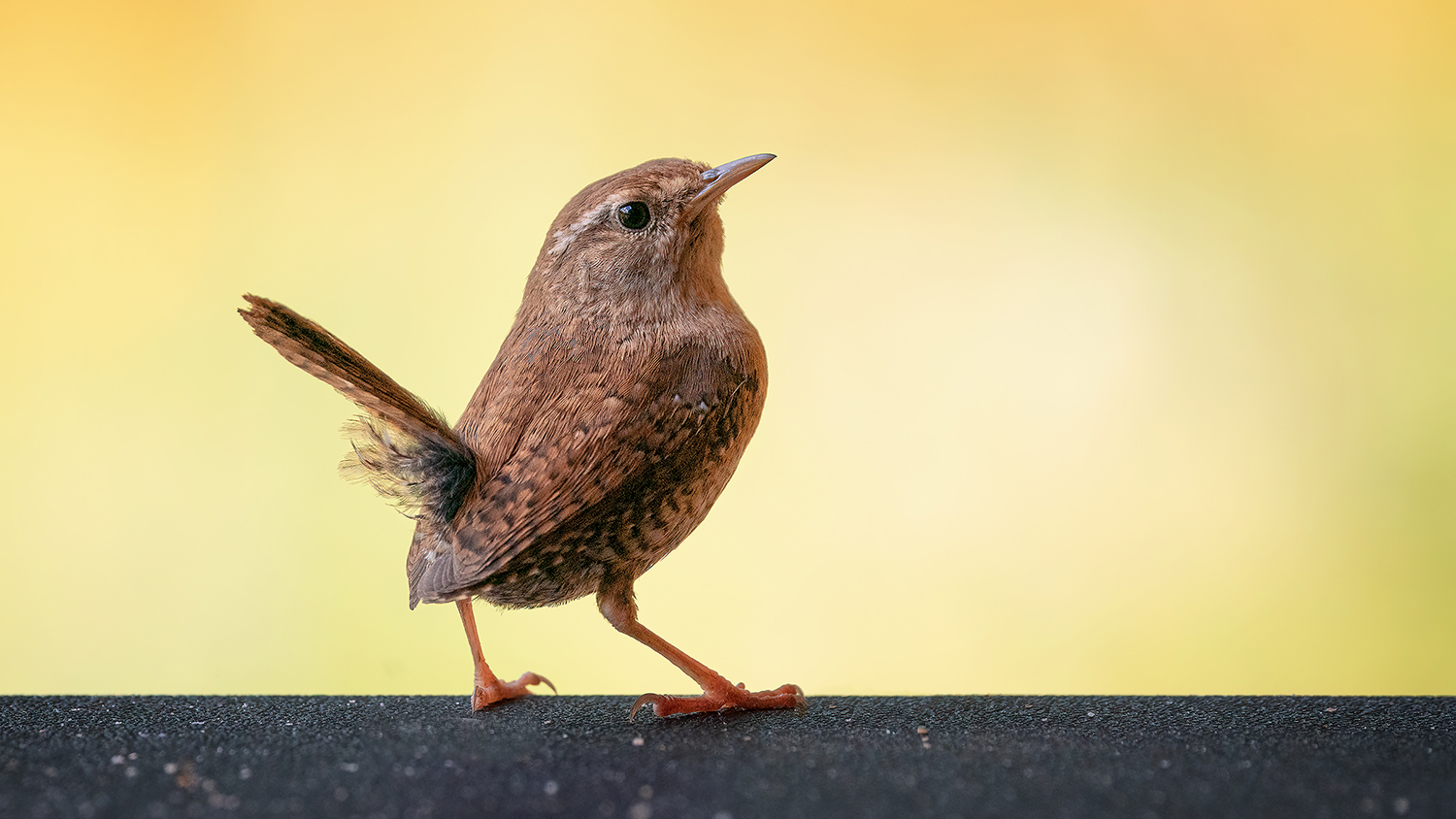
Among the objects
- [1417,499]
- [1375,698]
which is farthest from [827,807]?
[1417,499]

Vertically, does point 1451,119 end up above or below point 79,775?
above

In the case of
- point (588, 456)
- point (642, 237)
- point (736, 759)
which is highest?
point (642, 237)

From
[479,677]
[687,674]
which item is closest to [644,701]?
[687,674]

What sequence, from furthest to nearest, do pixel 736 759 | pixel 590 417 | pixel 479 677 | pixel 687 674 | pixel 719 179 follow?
pixel 479 677 → pixel 687 674 → pixel 719 179 → pixel 590 417 → pixel 736 759

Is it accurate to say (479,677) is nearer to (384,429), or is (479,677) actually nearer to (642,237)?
(384,429)

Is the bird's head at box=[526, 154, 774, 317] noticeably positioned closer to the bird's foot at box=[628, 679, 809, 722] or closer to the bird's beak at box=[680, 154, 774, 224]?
the bird's beak at box=[680, 154, 774, 224]

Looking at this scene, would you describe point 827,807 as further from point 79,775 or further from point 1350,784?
point 79,775

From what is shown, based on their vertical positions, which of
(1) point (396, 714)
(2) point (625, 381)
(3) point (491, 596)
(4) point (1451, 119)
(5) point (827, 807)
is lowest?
(5) point (827, 807)
